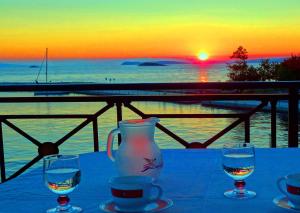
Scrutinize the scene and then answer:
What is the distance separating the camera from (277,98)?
2674mm

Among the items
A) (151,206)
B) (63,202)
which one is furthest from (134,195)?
(63,202)

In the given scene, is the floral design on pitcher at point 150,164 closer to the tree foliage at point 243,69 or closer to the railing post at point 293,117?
the railing post at point 293,117

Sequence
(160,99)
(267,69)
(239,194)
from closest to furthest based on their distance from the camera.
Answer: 1. (239,194)
2. (160,99)
3. (267,69)

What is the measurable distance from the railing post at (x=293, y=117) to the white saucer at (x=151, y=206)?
1.81 metres

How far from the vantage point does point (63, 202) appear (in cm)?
107

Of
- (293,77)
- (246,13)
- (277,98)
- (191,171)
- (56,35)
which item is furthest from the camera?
(293,77)

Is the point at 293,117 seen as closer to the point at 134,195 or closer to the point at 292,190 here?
the point at 292,190

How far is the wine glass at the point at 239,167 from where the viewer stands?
1117mm

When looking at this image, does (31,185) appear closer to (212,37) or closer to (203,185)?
(203,185)

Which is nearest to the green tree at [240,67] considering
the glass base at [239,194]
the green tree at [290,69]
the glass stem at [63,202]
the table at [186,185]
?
the green tree at [290,69]

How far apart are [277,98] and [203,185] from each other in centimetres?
159

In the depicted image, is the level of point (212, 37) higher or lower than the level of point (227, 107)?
higher

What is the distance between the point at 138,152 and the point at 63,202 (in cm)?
22

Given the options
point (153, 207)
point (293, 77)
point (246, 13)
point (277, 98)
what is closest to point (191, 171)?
point (153, 207)
